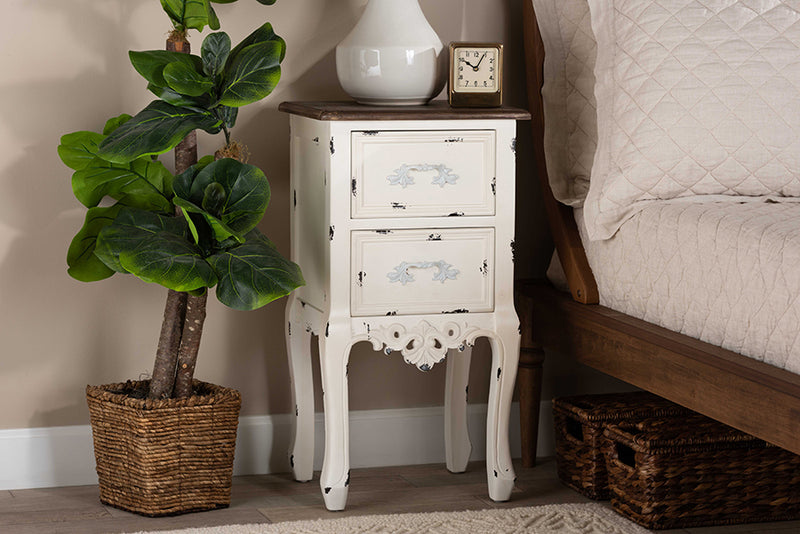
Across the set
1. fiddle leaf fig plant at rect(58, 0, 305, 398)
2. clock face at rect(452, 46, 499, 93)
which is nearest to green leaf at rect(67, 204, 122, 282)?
fiddle leaf fig plant at rect(58, 0, 305, 398)

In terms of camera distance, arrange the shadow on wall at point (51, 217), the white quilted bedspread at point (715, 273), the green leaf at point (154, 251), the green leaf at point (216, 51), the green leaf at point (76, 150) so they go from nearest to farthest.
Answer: the white quilted bedspread at point (715, 273) → the green leaf at point (154, 251) → the green leaf at point (216, 51) → the green leaf at point (76, 150) → the shadow on wall at point (51, 217)

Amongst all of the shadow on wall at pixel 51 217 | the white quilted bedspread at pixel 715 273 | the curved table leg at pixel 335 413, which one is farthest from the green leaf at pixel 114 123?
the white quilted bedspread at pixel 715 273

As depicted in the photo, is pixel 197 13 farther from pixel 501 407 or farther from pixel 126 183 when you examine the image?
pixel 501 407

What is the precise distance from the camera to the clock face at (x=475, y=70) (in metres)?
2.06

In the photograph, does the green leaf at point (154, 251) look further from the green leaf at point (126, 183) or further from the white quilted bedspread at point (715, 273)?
the white quilted bedspread at point (715, 273)

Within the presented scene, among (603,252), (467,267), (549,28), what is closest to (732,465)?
(603,252)

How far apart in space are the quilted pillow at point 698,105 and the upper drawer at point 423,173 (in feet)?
0.80

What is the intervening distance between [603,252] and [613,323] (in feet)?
0.57

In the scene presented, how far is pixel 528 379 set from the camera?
2.35m

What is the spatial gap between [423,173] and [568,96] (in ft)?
1.56

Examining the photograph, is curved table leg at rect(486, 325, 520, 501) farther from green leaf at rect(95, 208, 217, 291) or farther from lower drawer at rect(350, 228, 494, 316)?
green leaf at rect(95, 208, 217, 291)

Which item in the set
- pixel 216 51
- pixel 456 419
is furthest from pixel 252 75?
pixel 456 419

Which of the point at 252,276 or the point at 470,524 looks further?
the point at 470,524

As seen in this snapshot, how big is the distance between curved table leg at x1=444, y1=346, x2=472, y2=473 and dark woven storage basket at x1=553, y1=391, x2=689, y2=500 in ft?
0.68
